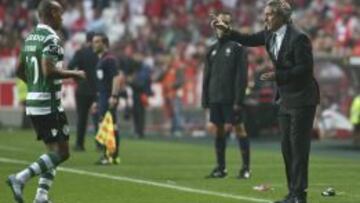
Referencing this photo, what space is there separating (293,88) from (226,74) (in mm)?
4300

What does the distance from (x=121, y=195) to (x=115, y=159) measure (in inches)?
218

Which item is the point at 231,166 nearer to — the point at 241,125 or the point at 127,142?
the point at 241,125

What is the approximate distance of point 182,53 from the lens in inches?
1460

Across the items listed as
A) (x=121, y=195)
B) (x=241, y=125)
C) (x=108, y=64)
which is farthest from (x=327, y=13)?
(x=121, y=195)

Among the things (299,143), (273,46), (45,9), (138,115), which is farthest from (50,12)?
(138,115)

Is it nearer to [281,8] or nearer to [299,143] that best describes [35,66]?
[281,8]

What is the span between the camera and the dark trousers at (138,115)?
3088 cm

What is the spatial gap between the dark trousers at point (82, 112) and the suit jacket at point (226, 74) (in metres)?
6.43

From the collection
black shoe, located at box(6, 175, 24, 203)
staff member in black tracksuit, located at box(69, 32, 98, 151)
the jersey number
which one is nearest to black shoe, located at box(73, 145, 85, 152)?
staff member in black tracksuit, located at box(69, 32, 98, 151)

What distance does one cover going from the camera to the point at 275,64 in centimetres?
1422

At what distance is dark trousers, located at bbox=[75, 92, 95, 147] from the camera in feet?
80.1

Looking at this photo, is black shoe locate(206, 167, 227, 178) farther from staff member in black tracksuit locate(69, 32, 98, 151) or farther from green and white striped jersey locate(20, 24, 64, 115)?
staff member in black tracksuit locate(69, 32, 98, 151)

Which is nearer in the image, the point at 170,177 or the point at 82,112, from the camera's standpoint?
the point at 170,177

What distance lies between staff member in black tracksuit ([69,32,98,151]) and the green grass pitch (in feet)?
1.39
